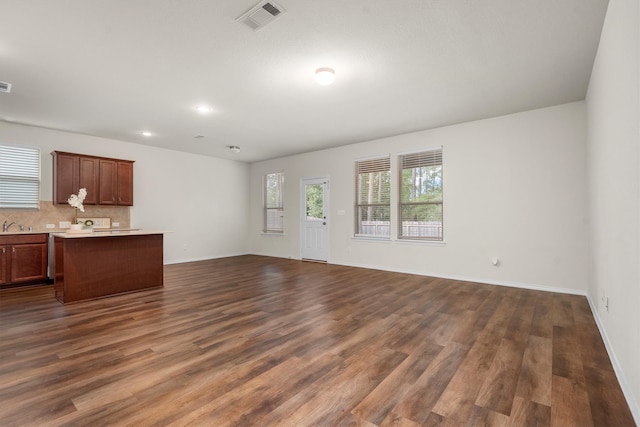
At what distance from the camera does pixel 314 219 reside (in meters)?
7.68

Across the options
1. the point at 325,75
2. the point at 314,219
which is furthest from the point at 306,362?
the point at 314,219

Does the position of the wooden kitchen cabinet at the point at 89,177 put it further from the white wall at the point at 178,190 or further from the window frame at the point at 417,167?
the window frame at the point at 417,167

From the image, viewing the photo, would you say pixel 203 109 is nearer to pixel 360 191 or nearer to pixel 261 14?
pixel 261 14

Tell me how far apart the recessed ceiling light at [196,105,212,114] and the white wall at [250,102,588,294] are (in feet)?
11.2

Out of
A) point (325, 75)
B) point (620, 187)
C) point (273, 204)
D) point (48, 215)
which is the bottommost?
point (48, 215)

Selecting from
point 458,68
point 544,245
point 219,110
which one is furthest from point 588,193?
point 219,110

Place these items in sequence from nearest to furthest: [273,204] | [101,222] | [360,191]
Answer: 1. [101,222]
2. [360,191]
3. [273,204]

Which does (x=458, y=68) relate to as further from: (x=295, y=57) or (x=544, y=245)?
(x=544, y=245)

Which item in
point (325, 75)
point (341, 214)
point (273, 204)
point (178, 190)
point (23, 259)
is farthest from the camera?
point (273, 204)

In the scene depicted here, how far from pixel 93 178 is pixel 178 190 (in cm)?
185

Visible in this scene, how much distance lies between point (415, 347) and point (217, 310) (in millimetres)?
2271

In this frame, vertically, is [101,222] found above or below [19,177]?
below

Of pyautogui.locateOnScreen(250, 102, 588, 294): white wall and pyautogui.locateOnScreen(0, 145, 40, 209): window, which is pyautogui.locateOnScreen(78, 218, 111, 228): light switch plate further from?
pyautogui.locateOnScreen(250, 102, 588, 294): white wall

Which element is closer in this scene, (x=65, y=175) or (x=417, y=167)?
(x=65, y=175)
